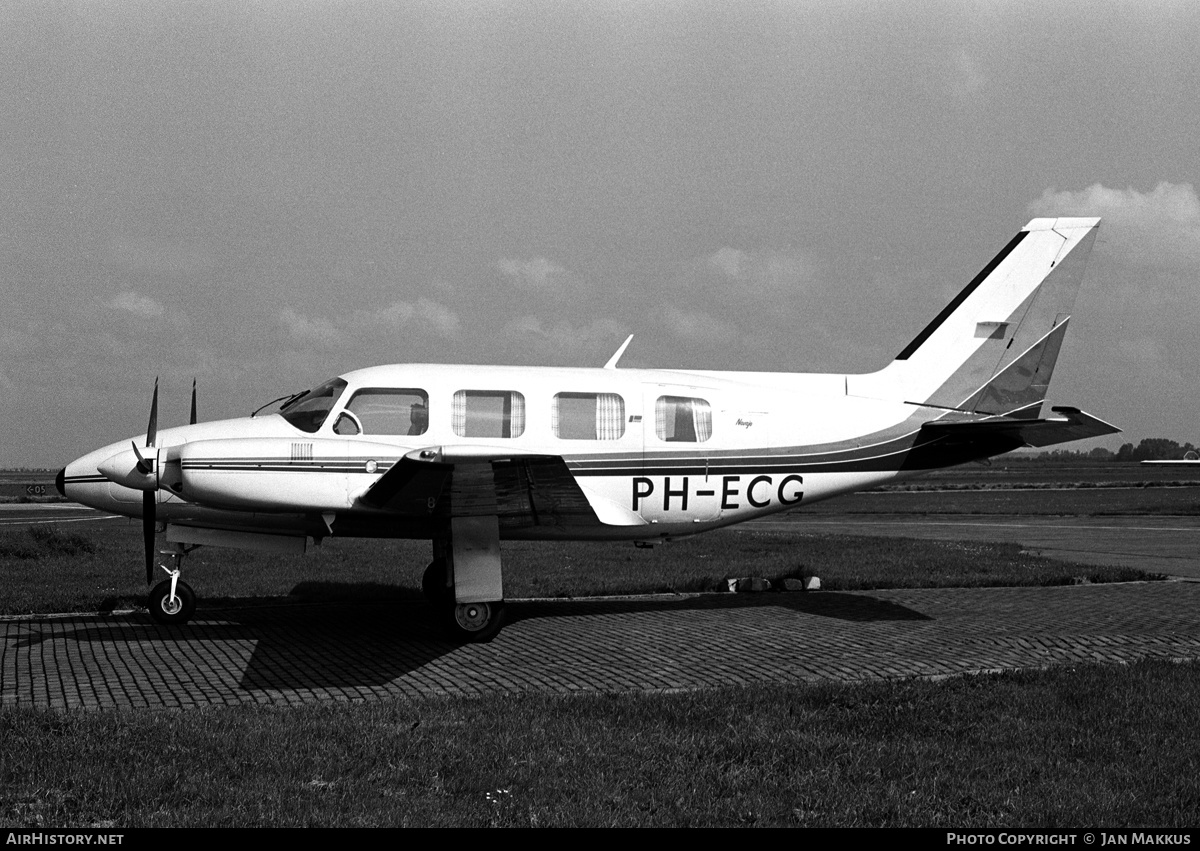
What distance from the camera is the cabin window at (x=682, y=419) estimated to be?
44.2ft

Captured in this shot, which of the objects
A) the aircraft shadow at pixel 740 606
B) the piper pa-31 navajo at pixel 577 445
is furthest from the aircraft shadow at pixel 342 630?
the piper pa-31 navajo at pixel 577 445

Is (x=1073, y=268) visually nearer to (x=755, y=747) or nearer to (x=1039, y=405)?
(x=1039, y=405)

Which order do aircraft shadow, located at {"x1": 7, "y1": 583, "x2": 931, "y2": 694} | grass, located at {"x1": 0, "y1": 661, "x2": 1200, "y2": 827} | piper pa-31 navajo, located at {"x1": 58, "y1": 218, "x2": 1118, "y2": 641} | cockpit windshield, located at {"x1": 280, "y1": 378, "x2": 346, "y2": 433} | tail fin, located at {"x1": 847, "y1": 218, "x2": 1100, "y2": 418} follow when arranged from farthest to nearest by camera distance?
tail fin, located at {"x1": 847, "y1": 218, "x2": 1100, "y2": 418}, cockpit windshield, located at {"x1": 280, "y1": 378, "x2": 346, "y2": 433}, piper pa-31 navajo, located at {"x1": 58, "y1": 218, "x2": 1118, "y2": 641}, aircraft shadow, located at {"x1": 7, "y1": 583, "x2": 931, "y2": 694}, grass, located at {"x1": 0, "y1": 661, "x2": 1200, "y2": 827}

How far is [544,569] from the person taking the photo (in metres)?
20.4

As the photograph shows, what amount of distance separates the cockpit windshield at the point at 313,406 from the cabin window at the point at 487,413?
4.90ft

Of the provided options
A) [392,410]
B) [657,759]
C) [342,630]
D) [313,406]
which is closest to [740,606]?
[342,630]

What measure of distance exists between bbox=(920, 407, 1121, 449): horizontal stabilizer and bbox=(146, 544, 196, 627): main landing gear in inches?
410

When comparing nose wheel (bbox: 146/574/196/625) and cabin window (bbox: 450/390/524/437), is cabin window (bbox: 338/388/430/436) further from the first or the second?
nose wheel (bbox: 146/574/196/625)

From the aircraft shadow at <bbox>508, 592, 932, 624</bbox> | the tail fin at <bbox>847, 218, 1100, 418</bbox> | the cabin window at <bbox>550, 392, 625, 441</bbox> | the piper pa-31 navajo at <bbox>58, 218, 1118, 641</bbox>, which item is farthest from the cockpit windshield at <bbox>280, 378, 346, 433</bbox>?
the tail fin at <bbox>847, 218, 1100, 418</bbox>

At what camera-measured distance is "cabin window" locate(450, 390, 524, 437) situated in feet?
42.2

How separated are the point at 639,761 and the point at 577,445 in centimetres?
621

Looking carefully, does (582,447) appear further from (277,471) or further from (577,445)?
(277,471)
